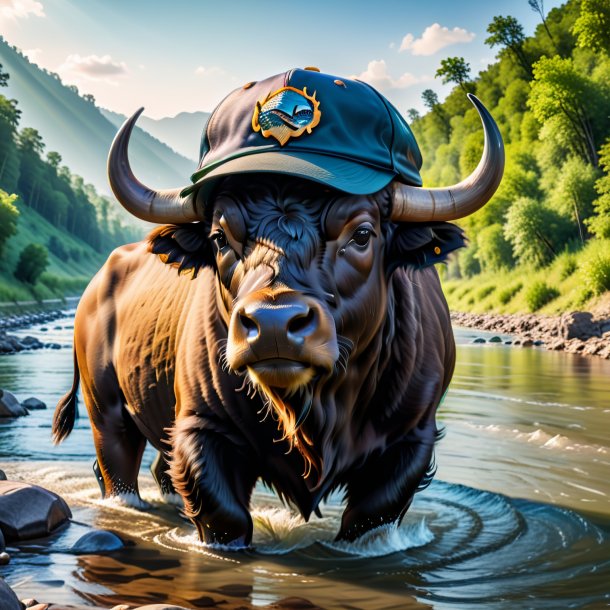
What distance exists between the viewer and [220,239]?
4.95m

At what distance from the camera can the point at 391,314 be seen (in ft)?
17.9

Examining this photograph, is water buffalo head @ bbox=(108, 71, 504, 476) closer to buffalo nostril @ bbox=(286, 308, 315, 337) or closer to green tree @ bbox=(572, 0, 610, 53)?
buffalo nostril @ bbox=(286, 308, 315, 337)

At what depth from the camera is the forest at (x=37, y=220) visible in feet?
253

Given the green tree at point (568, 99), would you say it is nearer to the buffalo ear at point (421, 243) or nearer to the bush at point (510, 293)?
the bush at point (510, 293)

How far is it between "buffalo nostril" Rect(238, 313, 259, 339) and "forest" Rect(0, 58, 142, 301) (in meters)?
64.5

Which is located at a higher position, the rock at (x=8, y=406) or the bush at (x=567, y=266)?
the bush at (x=567, y=266)

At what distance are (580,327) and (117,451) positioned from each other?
83.1ft

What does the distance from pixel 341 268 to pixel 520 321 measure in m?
36.8

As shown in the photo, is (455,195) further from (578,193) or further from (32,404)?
(578,193)

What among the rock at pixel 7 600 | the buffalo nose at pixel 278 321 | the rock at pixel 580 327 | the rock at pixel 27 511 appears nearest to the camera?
A: the rock at pixel 7 600

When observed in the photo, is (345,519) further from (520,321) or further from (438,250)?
(520,321)

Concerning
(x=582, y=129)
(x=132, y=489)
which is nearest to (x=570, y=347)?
(x=132, y=489)

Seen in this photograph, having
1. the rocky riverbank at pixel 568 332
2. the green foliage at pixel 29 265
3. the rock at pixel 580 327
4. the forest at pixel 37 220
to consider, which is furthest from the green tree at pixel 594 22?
the green foliage at pixel 29 265

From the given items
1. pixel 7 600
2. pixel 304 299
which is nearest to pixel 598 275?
→ pixel 304 299
